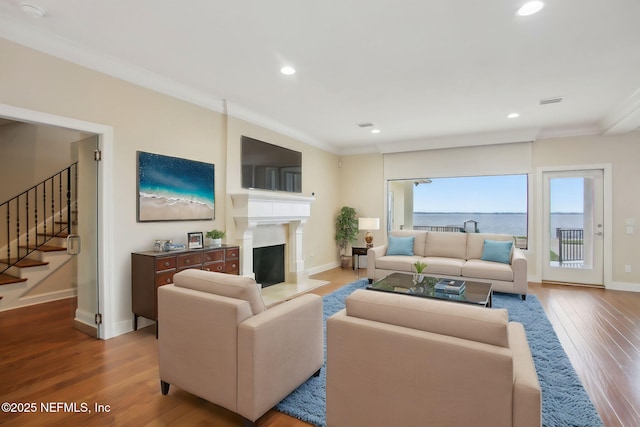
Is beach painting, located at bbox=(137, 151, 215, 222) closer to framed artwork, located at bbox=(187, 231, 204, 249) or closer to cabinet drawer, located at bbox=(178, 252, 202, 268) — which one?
framed artwork, located at bbox=(187, 231, 204, 249)

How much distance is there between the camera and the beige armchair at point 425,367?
1293 mm

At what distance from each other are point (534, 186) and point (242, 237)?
16.8 feet

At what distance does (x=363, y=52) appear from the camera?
300 cm

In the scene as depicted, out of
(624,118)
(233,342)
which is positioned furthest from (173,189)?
(624,118)

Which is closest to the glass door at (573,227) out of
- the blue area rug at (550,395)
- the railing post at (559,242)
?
the railing post at (559,242)

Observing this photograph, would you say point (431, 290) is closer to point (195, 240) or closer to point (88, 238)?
point (195, 240)

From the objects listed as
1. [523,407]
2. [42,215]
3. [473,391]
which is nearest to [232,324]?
[473,391]

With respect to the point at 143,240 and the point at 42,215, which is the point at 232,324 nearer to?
the point at 143,240

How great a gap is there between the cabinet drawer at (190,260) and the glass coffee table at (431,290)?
2.01m

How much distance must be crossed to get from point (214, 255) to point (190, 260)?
13.8 inches

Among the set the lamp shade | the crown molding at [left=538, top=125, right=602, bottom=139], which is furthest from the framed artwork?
the crown molding at [left=538, top=125, right=602, bottom=139]

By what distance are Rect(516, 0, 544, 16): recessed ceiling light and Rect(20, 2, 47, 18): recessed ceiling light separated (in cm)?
350

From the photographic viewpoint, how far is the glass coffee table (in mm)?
3256

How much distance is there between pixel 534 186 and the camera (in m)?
5.73
